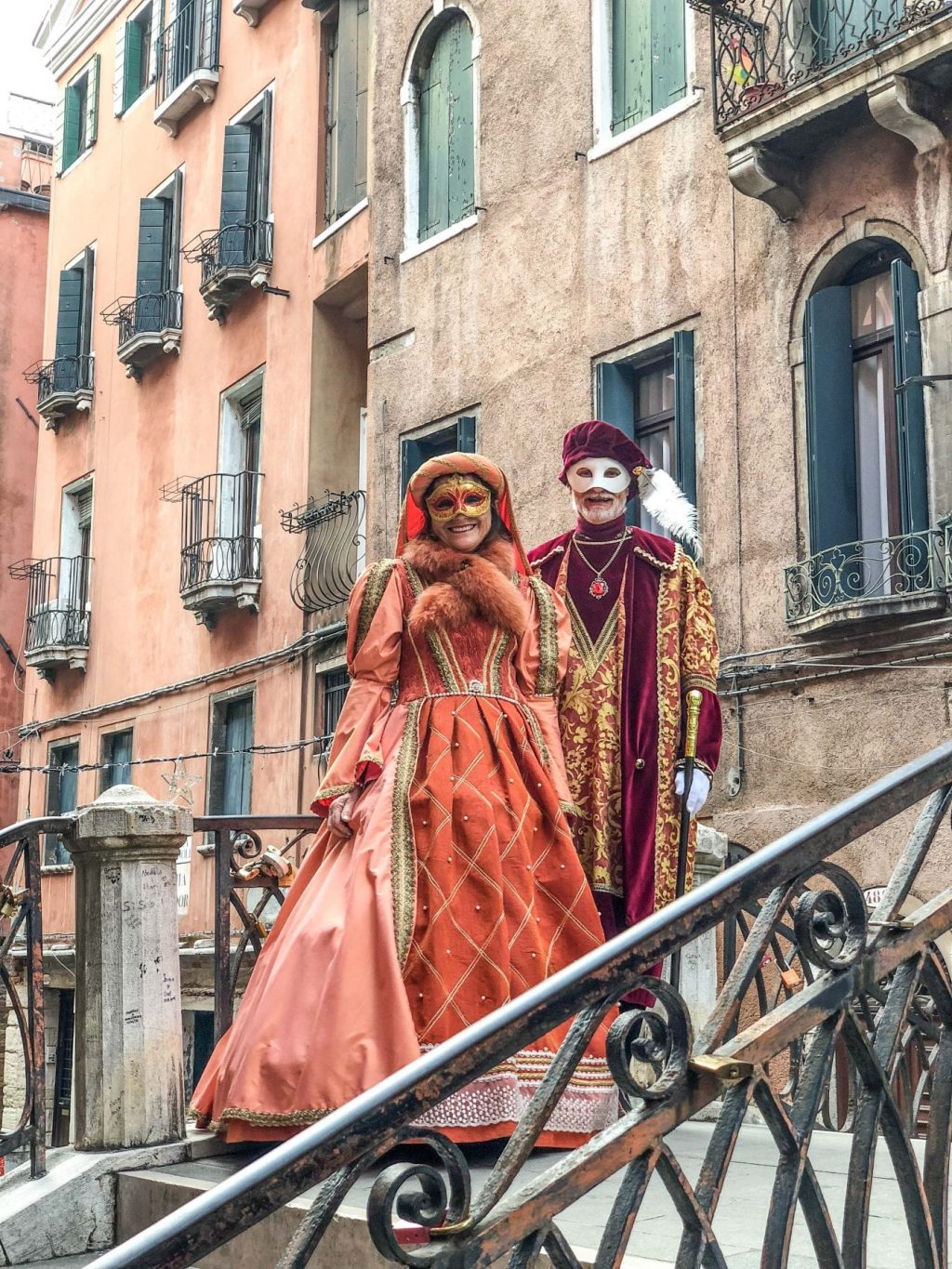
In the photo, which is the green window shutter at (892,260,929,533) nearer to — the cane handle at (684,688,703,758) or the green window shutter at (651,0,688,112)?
the green window shutter at (651,0,688,112)

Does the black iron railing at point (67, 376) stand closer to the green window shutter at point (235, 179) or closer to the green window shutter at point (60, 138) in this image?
the green window shutter at point (60, 138)

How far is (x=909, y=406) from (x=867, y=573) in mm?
1002

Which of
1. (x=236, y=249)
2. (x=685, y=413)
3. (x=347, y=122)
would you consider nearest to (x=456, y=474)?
(x=685, y=413)

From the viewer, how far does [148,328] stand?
65.3 ft

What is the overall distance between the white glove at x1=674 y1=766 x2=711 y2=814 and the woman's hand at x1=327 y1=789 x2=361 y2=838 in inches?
40.4

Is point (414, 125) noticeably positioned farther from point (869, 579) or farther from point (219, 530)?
point (869, 579)

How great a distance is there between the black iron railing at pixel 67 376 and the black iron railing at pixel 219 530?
3.94 meters

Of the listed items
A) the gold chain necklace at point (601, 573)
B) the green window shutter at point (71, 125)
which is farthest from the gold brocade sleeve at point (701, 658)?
the green window shutter at point (71, 125)

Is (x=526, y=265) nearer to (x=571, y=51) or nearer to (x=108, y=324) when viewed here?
(x=571, y=51)

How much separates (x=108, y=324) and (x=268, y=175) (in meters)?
4.12

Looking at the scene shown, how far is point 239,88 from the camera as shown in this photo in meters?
19.0

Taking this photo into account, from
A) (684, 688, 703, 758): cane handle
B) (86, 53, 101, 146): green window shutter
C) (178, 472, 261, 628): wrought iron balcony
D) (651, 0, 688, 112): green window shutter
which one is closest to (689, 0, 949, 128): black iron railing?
(651, 0, 688, 112): green window shutter

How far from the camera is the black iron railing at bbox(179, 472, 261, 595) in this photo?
17.5 m

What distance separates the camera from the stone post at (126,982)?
Result: 16.2 feet
